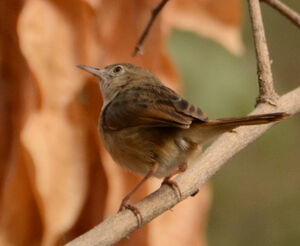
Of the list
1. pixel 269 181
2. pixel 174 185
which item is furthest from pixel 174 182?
pixel 269 181

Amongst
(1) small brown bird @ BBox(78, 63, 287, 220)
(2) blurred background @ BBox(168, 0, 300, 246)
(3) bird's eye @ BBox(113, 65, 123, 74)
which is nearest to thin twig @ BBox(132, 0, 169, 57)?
(1) small brown bird @ BBox(78, 63, 287, 220)

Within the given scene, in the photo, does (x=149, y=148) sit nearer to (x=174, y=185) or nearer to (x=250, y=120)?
(x=174, y=185)

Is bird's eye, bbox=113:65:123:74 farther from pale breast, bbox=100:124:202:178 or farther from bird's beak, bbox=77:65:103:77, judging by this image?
pale breast, bbox=100:124:202:178

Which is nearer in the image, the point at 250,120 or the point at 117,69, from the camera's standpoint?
the point at 250,120

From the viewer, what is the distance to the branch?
128 centimetres

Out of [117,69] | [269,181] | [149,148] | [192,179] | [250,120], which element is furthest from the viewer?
[269,181]

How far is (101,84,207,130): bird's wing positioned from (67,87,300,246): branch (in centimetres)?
10

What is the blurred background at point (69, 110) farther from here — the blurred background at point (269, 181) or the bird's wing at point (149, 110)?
the blurred background at point (269, 181)

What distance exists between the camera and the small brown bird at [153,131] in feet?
4.93

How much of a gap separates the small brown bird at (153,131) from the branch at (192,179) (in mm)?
38

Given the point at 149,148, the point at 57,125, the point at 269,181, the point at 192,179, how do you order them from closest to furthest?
the point at 192,179, the point at 149,148, the point at 57,125, the point at 269,181

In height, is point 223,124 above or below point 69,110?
above

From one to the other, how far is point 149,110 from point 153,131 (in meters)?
0.10

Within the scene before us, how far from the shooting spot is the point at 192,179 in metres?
1.52
